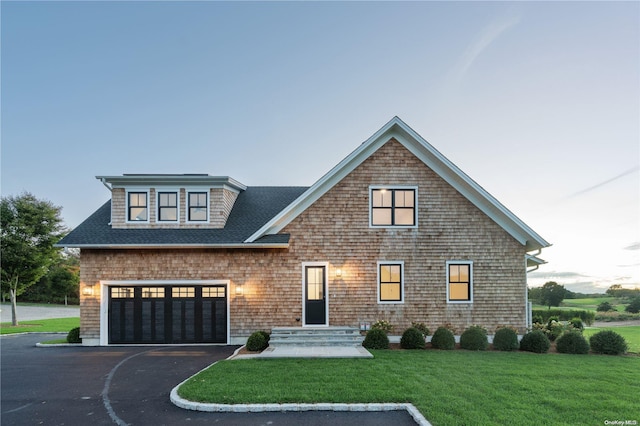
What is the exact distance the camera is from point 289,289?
14.4 metres

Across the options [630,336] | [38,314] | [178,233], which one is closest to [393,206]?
[178,233]

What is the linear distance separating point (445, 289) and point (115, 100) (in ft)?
86.5

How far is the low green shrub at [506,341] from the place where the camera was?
12.8 meters

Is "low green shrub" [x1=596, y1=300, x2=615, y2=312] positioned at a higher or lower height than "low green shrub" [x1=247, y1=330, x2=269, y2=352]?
lower

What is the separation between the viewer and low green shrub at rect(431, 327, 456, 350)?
1275cm

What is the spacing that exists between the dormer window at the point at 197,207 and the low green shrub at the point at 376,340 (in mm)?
8420

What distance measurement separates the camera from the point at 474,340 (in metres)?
12.8

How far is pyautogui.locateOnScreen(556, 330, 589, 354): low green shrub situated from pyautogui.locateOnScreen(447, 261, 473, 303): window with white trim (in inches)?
130

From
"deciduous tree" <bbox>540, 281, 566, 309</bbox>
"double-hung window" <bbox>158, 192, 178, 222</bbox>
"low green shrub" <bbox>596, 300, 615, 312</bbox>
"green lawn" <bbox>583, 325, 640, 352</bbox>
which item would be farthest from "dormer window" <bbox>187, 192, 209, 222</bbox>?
"low green shrub" <bbox>596, 300, 615, 312</bbox>

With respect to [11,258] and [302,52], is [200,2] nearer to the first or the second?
[302,52]

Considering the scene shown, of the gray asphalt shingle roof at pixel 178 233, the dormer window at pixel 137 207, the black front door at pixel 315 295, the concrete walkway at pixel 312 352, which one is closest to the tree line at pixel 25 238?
the gray asphalt shingle roof at pixel 178 233

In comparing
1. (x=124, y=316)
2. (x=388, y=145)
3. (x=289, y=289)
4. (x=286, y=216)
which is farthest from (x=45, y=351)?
(x=388, y=145)

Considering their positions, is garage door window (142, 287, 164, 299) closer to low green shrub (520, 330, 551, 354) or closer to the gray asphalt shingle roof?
the gray asphalt shingle roof

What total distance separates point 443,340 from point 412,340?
1126 millimetres
